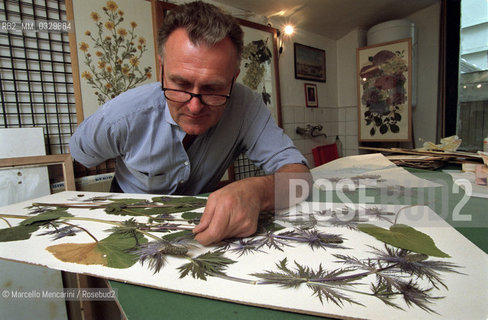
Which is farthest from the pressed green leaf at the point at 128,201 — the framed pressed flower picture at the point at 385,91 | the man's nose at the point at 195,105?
the framed pressed flower picture at the point at 385,91

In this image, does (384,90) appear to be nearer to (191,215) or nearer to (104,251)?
(191,215)

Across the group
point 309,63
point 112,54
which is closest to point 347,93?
point 309,63

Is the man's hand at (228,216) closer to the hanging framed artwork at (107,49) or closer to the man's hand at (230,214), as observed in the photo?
the man's hand at (230,214)

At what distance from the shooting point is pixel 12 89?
4.11ft

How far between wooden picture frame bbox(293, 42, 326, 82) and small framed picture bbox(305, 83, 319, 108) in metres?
0.09

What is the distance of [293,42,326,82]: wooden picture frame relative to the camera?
2.78 meters

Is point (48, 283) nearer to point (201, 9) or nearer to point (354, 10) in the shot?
point (201, 9)

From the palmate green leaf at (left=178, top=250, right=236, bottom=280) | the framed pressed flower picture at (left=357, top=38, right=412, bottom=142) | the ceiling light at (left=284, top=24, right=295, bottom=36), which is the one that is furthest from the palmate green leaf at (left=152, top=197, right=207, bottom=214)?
the framed pressed flower picture at (left=357, top=38, right=412, bottom=142)

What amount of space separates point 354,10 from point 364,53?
462 millimetres

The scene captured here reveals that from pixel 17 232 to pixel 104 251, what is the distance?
0.77ft

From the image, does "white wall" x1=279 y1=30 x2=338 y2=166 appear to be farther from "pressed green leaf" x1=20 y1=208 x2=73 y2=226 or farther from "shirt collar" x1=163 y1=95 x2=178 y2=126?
"pressed green leaf" x1=20 y1=208 x2=73 y2=226

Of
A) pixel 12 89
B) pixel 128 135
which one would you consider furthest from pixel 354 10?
pixel 12 89

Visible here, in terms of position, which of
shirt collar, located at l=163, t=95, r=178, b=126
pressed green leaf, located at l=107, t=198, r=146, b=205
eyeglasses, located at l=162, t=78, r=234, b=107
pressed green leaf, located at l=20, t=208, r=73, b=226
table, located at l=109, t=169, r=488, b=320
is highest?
eyeglasses, located at l=162, t=78, r=234, b=107

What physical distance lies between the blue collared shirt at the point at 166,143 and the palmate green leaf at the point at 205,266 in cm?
55
